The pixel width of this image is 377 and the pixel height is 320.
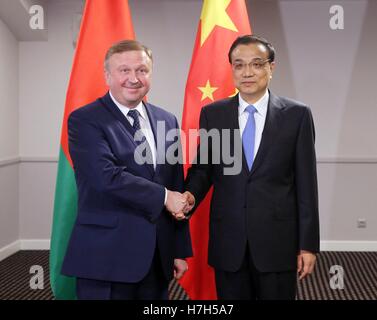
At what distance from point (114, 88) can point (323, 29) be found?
345 cm

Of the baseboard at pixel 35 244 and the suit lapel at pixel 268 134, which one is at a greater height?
the suit lapel at pixel 268 134

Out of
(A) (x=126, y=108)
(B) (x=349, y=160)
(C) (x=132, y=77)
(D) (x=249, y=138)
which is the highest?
(C) (x=132, y=77)

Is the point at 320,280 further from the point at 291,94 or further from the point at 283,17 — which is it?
the point at 283,17

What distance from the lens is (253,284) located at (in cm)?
202

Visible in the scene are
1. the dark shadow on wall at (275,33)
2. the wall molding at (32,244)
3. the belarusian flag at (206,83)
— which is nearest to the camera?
the belarusian flag at (206,83)

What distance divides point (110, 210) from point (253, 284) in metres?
0.61

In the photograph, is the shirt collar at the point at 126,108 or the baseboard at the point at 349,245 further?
the baseboard at the point at 349,245

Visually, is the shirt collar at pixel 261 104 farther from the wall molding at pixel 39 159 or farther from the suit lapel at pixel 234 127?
the wall molding at pixel 39 159

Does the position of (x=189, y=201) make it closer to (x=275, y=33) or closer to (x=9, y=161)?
(x=9, y=161)

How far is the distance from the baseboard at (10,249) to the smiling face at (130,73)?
327 centimetres

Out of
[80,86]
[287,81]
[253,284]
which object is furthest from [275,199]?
[287,81]

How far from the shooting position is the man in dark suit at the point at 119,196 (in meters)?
1.87

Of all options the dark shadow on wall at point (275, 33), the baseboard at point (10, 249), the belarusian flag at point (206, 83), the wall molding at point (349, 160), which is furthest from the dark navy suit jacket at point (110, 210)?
the wall molding at point (349, 160)

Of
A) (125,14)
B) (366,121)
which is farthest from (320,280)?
(125,14)
